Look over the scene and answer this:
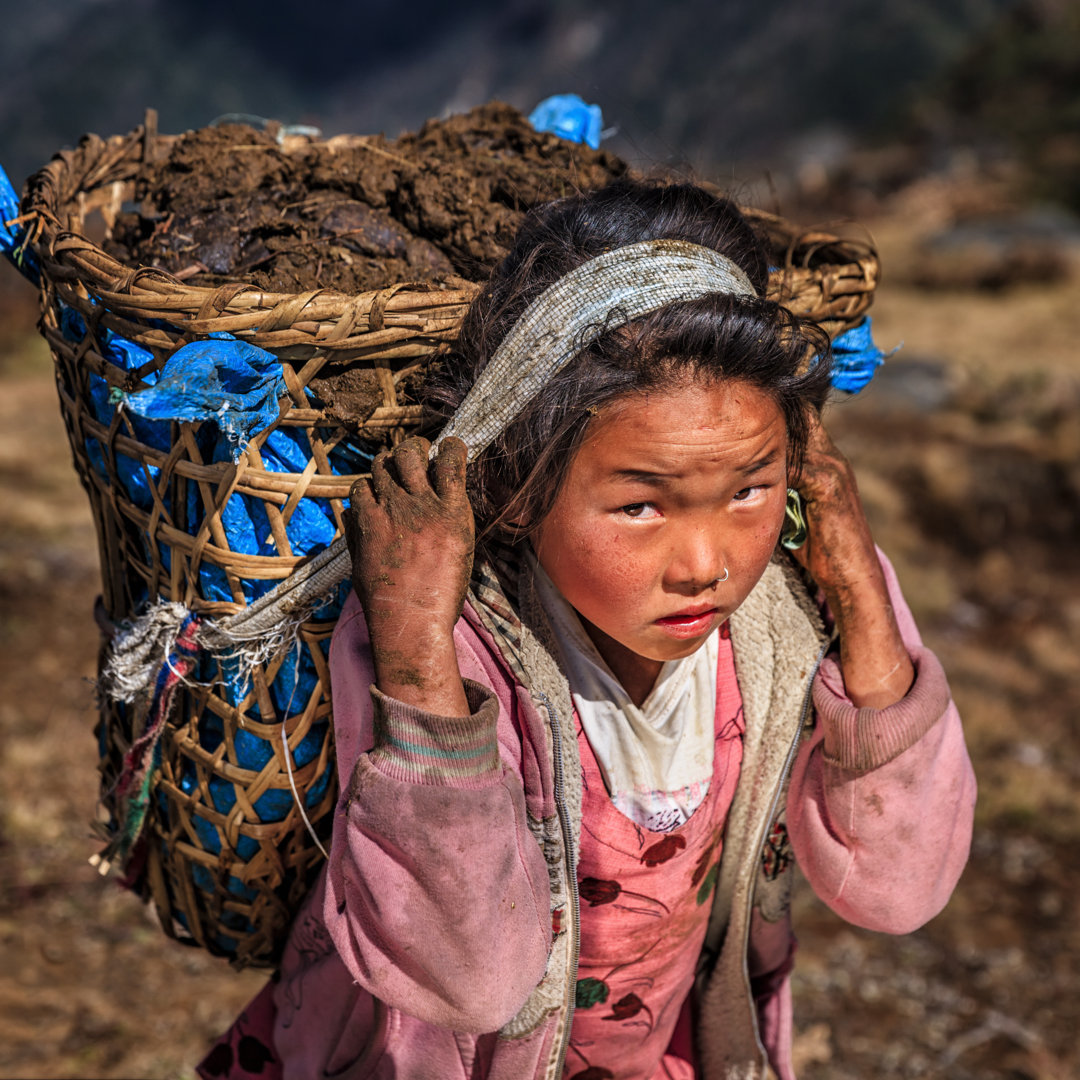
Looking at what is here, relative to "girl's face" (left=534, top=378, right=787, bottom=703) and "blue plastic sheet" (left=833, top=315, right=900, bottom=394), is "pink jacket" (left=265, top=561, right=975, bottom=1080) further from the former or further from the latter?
"blue plastic sheet" (left=833, top=315, right=900, bottom=394)

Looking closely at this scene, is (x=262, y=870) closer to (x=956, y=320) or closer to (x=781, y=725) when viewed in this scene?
(x=781, y=725)

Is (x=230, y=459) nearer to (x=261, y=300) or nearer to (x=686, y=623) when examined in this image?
(x=261, y=300)

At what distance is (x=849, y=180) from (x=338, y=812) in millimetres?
15408

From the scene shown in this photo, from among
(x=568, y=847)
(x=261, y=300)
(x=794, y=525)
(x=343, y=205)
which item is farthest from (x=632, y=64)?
(x=568, y=847)

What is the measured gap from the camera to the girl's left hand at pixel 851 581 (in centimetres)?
152

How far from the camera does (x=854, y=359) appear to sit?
5.49 feet

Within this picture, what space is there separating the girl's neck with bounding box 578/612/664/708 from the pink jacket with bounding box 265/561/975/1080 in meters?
0.11

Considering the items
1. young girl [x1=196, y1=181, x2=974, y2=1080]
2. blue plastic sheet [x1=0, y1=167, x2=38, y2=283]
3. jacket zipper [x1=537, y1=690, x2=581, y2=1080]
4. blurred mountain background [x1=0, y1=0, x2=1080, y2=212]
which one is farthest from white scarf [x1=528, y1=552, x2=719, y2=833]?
blurred mountain background [x1=0, y1=0, x2=1080, y2=212]

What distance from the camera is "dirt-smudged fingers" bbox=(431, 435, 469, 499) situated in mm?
1210

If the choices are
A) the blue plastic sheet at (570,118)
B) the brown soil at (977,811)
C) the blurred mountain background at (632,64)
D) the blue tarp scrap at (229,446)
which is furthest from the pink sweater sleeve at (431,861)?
the blurred mountain background at (632,64)

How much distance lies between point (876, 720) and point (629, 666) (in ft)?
1.16

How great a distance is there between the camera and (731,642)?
1601 mm

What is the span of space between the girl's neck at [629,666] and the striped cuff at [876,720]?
25cm

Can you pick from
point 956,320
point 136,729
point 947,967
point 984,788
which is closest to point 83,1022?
point 136,729
